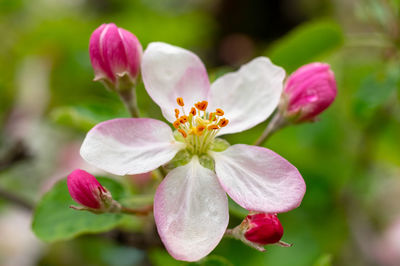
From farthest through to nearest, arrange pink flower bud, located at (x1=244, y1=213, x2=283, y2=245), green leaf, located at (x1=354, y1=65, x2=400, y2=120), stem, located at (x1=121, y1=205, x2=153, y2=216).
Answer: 1. green leaf, located at (x1=354, y1=65, x2=400, y2=120)
2. stem, located at (x1=121, y1=205, x2=153, y2=216)
3. pink flower bud, located at (x1=244, y1=213, x2=283, y2=245)

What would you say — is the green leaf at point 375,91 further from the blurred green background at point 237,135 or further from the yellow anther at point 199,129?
the yellow anther at point 199,129

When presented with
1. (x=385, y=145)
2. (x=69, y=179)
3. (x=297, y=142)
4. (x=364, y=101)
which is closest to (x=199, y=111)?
(x=69, y=179)

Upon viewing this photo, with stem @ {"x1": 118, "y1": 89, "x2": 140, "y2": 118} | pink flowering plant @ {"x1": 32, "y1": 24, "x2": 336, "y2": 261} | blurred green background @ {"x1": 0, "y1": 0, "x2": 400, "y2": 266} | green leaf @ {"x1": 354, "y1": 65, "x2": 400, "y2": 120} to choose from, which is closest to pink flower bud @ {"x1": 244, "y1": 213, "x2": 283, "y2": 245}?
pink flowering plant @ {"x1": 32, "y1": 24, "x2": 336, "y2": 261}

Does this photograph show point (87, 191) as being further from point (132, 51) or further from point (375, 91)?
point (375, 91)

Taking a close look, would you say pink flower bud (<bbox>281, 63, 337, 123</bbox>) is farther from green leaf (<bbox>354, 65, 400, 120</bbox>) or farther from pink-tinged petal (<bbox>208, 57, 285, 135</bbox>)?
green leaf (<bbox>354, 65, 400, 120</bbox>)

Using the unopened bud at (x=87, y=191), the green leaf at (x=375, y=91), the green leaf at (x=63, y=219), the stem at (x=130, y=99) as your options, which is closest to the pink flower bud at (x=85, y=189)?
the unopened bud at (x=87, y=191)

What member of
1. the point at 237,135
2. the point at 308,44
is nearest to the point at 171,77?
the point at 308,44
